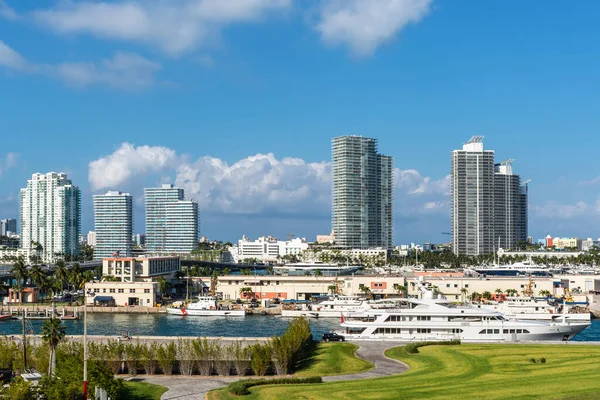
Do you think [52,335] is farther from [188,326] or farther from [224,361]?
[188,326]

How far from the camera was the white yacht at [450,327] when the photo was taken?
236ft

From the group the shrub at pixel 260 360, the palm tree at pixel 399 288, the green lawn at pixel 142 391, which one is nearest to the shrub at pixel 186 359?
the green lawn at pixel 142 391

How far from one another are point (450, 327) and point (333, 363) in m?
20.9

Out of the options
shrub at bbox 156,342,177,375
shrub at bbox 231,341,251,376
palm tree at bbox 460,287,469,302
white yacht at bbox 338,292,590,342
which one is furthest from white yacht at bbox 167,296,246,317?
shrub at bbox 156,342,177,375

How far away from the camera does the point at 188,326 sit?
102812 millimetres

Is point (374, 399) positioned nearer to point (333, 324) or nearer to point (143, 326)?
point (333, 324)

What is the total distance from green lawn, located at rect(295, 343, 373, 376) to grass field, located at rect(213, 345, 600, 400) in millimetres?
3701

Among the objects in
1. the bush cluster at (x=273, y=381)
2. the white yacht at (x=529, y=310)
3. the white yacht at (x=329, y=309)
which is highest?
the bush cluster at (x=273, y=381)

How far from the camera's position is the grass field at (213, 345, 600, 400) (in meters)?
44.3

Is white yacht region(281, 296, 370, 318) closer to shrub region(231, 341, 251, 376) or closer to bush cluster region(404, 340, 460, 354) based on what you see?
bush cluster region(404, 340, 460, 354)

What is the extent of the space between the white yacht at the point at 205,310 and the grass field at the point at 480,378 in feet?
199

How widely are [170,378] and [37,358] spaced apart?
1026cm

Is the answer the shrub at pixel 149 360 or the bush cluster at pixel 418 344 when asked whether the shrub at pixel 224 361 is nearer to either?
the shrub at pixel 149 360

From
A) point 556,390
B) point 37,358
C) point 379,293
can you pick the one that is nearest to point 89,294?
point 379,293
